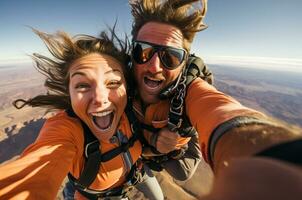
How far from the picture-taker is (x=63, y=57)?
2504 millimetres

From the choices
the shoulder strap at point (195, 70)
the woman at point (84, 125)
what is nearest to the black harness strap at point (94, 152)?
the woman at point (84, 125)

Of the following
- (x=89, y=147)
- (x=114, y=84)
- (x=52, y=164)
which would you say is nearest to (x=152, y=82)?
(x=114, y=84)

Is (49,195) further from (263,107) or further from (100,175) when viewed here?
(263,107)

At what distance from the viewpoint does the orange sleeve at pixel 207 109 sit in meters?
1.29

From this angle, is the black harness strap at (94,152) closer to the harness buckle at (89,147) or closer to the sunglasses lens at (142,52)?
the harness buckle at (89,147)

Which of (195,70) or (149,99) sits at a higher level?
(195,70)

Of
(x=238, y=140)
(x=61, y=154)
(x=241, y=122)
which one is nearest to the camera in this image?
(x=238, y=140)

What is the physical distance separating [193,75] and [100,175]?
59.5 inches

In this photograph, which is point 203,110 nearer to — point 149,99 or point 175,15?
point 149,99

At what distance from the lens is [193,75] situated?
8.45ft

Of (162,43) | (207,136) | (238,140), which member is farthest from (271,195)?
(162,43)

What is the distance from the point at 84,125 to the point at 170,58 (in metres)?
1.33

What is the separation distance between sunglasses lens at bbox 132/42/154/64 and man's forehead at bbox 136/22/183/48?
10cm

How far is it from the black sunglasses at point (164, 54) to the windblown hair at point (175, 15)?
28cm
